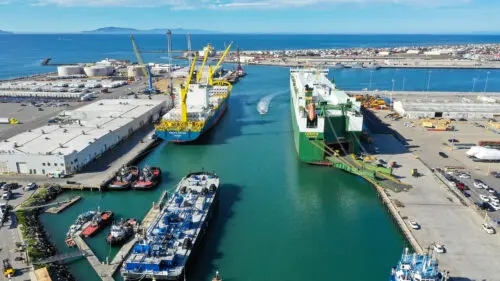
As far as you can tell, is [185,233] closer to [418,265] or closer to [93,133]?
[418,265]

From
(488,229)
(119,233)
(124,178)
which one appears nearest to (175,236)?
(119,233)

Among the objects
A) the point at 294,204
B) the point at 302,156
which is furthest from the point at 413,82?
the point at 294,204

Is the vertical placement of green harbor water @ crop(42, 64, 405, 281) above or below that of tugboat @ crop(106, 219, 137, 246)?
below

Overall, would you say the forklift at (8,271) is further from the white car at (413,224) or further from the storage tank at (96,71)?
the storage tank at (96,71)

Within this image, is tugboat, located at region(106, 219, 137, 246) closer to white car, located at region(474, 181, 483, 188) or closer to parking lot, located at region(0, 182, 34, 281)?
parking lot, located at region(0, 182, 34, 281)

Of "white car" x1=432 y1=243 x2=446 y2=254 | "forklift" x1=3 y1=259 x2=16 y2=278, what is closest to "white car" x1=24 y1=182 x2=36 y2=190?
"forklift" x1=3 y1=259 x2=16 y2=278
